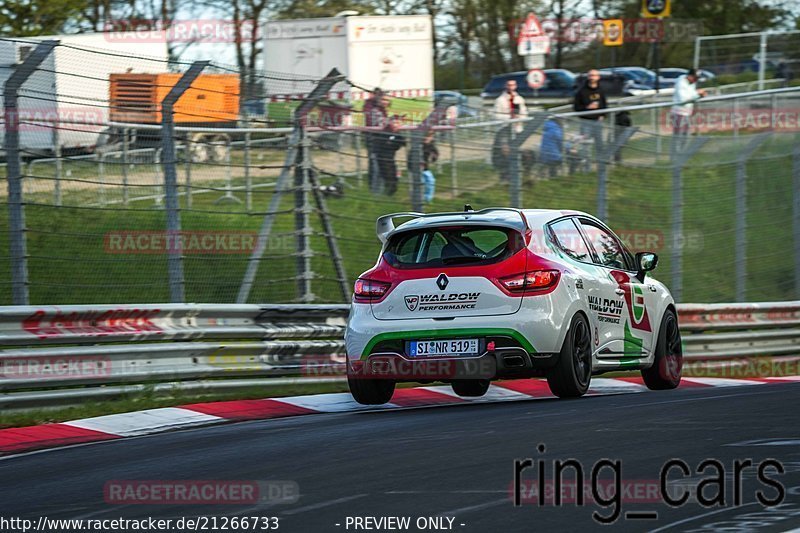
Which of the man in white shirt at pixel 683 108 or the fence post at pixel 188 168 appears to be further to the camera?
the man in white shirt at pixel 683 108

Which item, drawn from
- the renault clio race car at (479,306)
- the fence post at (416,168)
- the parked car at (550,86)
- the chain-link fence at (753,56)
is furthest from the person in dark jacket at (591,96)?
the parked car at (550,86)

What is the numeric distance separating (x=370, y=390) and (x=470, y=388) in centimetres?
152

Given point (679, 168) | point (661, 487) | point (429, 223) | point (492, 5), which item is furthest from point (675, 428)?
point (492, 5)

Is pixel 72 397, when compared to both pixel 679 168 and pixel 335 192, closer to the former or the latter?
pixel 335 192

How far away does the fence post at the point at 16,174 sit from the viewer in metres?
11.2

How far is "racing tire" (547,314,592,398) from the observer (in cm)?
1029

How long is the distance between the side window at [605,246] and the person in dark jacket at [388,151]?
3.15 metres

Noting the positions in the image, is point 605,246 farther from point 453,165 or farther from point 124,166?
point 124,166

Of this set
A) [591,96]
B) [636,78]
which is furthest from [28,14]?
[636,78]

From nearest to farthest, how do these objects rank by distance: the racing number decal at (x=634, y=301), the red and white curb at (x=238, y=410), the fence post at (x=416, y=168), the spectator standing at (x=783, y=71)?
the red and white curb at (x=238, y=410), the racing number decal at (x=634, y=301), the fence post at (x=416, y=168), the spectator standing at (x=783, y=71)

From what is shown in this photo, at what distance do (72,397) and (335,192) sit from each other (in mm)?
4416

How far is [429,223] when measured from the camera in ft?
34.4

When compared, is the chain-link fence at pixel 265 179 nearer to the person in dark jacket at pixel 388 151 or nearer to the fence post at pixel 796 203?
the person in dark jacket at pixel 388 151

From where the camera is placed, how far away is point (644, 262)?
12047mm
